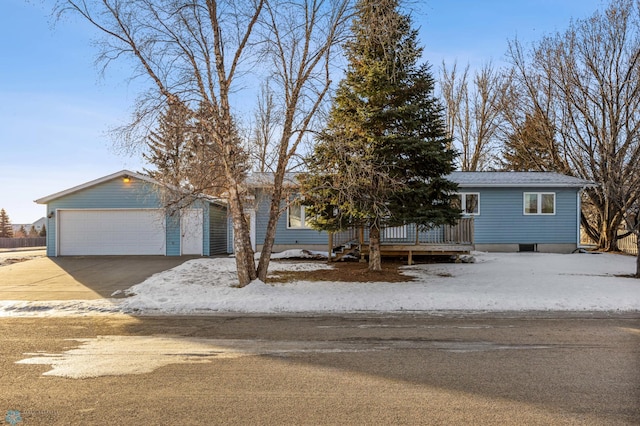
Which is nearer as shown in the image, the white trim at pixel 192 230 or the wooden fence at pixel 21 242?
the white trim at pixel 192 230

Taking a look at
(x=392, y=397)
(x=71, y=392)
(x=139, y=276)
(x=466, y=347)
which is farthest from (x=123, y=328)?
(x=139, y=276)

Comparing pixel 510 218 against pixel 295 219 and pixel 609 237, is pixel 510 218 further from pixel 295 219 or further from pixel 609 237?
pixel 295 219

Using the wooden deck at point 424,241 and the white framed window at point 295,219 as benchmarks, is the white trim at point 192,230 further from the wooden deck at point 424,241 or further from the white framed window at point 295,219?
the wooden deck at point 424,241

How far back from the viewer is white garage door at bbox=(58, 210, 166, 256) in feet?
62.3

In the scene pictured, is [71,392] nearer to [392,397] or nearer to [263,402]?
[263,402]

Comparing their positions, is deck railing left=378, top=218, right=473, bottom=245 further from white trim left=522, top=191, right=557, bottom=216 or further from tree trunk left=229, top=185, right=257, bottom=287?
tree trunk left=229, top=185, right=257, bottom=287

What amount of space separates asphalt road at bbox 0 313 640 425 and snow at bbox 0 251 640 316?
1.24 metres

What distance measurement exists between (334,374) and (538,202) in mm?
17970

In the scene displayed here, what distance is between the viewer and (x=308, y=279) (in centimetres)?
1180

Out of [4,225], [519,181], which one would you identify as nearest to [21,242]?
[4,225]

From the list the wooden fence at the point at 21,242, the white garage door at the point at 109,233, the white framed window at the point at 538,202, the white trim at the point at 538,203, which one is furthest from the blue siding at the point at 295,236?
the wooden fence at the point at 21,242

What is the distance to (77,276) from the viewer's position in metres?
12.8

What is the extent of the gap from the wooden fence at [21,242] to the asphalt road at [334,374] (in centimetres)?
3876

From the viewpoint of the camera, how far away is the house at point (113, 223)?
18953 mm
